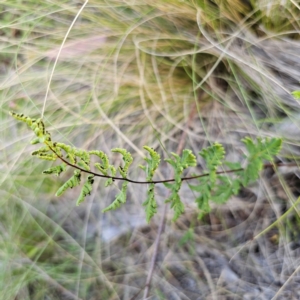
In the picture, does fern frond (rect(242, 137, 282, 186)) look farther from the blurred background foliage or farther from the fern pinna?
the blurred background foliage

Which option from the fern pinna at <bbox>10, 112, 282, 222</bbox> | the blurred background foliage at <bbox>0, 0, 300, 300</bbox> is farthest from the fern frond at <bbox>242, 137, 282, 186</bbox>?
the blurred background foliage at <bbox>0, 0, 300, 300</bbox>

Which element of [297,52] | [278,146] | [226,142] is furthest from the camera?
[226,142]

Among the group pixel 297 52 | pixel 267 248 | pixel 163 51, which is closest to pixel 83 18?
pixel 163 51

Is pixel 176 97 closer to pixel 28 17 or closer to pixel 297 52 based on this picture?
pixel 297 52

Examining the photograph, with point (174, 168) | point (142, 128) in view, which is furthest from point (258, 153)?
point (142, 128)

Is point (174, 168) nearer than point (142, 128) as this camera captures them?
Yes

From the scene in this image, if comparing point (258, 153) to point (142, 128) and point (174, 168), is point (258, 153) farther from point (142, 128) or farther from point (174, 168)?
point (142, 128)

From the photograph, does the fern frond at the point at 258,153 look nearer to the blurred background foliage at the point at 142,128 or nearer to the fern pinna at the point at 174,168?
the fern pinna at the point at 174,168

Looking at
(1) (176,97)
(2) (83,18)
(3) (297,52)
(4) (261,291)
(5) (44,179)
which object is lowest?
(4) (261,291)
